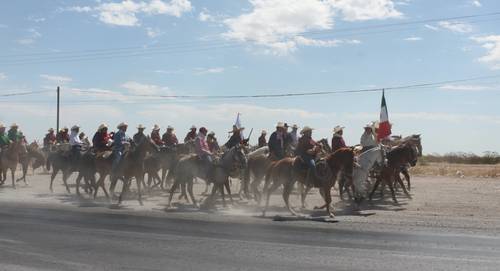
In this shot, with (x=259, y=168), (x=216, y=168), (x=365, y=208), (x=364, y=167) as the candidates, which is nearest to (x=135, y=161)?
(x=216, y=168)

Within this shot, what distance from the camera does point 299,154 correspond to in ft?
61.2

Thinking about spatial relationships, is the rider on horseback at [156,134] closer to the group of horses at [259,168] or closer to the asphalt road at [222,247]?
the group of horses at [259,168]

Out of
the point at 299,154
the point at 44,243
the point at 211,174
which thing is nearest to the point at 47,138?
the point at 211,174

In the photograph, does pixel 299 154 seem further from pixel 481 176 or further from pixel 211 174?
pixel 481 176

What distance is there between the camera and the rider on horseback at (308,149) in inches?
719

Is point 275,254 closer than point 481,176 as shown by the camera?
Yes

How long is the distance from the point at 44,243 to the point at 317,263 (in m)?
5.69

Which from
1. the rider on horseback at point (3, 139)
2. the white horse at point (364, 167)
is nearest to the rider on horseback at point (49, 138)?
the rider on horseback at point (3, 139)

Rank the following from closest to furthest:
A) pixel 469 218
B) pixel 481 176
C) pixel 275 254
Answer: pixel 275 254 → pixel 469 218 → pixel 481 176

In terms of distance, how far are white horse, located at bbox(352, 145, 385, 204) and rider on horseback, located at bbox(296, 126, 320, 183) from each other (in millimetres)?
2500

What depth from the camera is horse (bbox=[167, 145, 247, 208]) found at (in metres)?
20.0

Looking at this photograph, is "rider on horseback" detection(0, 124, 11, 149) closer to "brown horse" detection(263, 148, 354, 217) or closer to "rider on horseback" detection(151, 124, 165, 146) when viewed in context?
"rider on horseback" detection(151, 124, 165, 146)

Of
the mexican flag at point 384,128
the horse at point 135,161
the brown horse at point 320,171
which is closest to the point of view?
the brown horse at point 320,171

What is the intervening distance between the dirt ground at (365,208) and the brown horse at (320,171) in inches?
33.3
